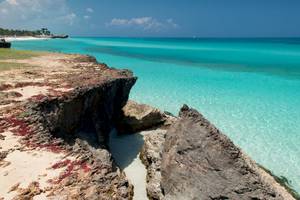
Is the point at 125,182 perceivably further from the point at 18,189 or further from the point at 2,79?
Result: the point at 2,79

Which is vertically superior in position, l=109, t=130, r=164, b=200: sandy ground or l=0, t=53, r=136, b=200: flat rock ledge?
l=0, t=53, r=136, b=200: flat rock ledge

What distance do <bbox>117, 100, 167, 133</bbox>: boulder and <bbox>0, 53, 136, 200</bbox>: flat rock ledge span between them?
1.95 feet

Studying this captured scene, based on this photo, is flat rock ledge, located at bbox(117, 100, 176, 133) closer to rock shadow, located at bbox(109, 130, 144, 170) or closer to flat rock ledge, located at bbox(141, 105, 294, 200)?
rock shadow, located at bbox(109, 130, 144, 170)

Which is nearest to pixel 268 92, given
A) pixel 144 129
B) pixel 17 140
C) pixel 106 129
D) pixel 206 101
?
pixel 206 101

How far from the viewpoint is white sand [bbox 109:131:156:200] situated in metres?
13.6

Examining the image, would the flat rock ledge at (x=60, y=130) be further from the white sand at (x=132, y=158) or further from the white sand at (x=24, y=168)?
the white sand at (x=132, y=158)

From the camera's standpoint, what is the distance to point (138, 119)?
20.2m

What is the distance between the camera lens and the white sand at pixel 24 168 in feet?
29.3

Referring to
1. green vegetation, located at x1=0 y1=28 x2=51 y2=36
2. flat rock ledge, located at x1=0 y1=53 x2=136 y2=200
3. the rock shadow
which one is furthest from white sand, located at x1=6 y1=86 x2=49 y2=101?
green vegetation, located at x1=0 y1=28 x2=51 y2=36

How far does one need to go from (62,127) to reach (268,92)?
27.2m

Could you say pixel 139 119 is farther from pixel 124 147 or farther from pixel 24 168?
pixel 24 168

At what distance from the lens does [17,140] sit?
11078 millimetres

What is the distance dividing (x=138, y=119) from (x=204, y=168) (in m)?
10.8

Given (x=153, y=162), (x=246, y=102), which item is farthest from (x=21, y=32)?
(x=153, y=162)
